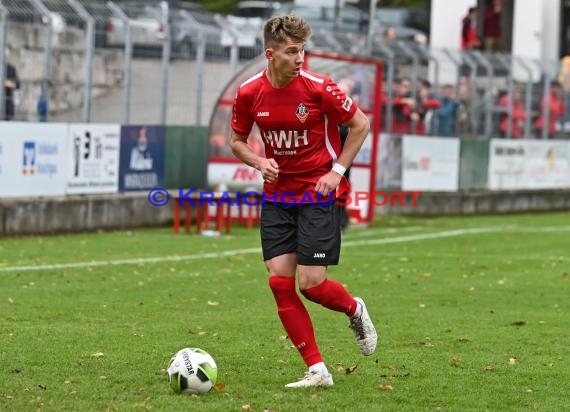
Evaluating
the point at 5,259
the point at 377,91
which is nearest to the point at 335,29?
the point at 377,91

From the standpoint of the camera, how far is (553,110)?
3284 cm

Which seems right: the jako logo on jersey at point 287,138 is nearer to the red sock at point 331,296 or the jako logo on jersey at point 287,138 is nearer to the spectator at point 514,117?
the red sock at point 331,296

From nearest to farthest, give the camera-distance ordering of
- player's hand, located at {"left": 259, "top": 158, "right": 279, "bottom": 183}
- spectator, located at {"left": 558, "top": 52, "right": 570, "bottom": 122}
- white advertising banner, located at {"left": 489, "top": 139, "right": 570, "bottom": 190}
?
player's hand, located at {"left": 259, "top": 158, "right": 279, "bottom": 183} < white advertising banner, located at {"left": 489, "top": 139, "right": 570, "bottom": 190} < spectator, located at {"left": 558, "top": 52, "right": 570, "bottom": 122}

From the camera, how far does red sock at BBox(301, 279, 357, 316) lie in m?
8.55

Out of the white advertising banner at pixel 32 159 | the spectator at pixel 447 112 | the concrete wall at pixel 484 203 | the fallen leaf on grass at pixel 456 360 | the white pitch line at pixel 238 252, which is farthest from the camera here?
the spectator at pixel 447 112

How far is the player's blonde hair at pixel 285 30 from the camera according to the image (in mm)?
8234

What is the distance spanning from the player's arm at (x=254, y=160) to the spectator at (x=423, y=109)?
1952 centimetres

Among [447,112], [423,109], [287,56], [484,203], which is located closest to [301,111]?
[287,56]

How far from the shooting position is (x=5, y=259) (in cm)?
1677

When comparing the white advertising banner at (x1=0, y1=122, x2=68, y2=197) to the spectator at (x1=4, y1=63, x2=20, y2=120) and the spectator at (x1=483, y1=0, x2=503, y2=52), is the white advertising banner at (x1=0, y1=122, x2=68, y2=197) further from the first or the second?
the spectator at (x1=483, y1=0, x2=503, y2=52)

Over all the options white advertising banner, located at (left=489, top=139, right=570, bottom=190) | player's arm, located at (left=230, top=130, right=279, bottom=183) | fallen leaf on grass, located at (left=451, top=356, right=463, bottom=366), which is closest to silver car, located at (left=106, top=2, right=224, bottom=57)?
white advertising banner, located at (left=489, top=139, right=570, bottom=190)

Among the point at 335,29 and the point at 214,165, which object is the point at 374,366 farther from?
the point at 335,29

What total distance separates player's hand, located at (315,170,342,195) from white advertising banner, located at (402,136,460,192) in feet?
61.9

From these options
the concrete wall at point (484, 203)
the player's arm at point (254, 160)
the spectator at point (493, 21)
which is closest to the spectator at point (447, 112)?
the concrete wall at point (484, 203)
